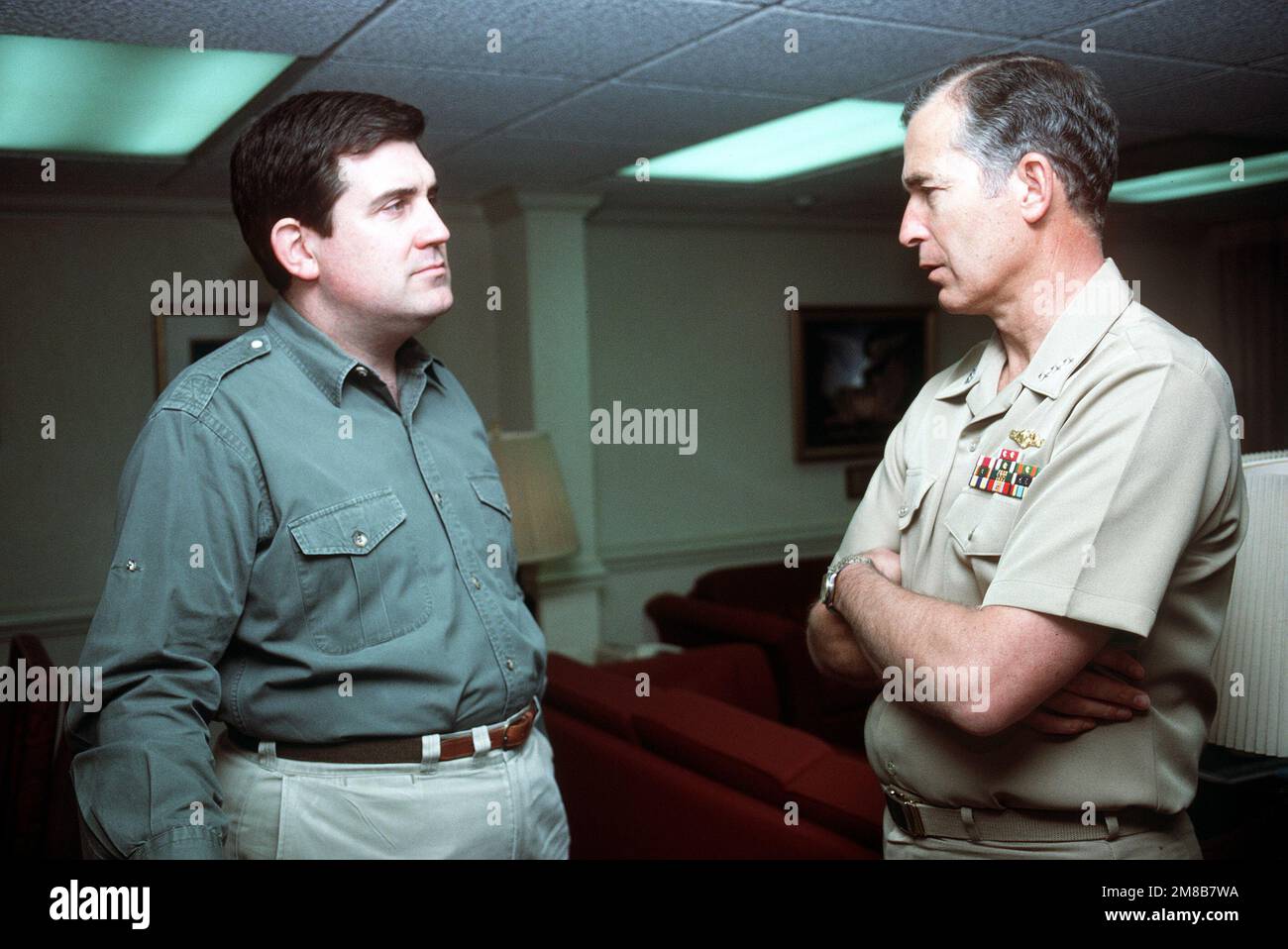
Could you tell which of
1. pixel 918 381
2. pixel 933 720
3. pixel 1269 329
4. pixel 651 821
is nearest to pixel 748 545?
pixel 918 381

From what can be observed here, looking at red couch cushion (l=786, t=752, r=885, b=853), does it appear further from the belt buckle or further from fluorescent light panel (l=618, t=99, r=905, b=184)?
fluorescent light panel (l=618, t=99, r=905, b=184)

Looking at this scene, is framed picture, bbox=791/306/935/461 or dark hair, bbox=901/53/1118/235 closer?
dark hair, bbox=901/53/1118/235

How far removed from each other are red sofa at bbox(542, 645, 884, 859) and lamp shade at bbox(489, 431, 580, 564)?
951mm

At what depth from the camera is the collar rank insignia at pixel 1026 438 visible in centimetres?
121

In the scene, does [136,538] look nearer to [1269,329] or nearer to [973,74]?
[973,74]

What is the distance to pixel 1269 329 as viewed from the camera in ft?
19.4

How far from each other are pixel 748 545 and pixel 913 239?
12.5ft

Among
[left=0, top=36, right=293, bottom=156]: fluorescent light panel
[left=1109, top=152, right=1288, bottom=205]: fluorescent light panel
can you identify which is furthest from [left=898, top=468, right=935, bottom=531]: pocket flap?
[left=1109, top=152, right=1288, bottom=205]: fluorescent light panel

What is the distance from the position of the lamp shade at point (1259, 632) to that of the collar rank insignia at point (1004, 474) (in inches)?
14.3

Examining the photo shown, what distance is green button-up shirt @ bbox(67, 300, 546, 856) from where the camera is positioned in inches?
44.7

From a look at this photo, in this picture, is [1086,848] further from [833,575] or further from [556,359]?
[556,359]

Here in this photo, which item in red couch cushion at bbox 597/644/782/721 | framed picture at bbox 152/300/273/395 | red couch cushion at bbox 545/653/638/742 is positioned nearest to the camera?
red couch cushion at bbox 545/653/638/742
